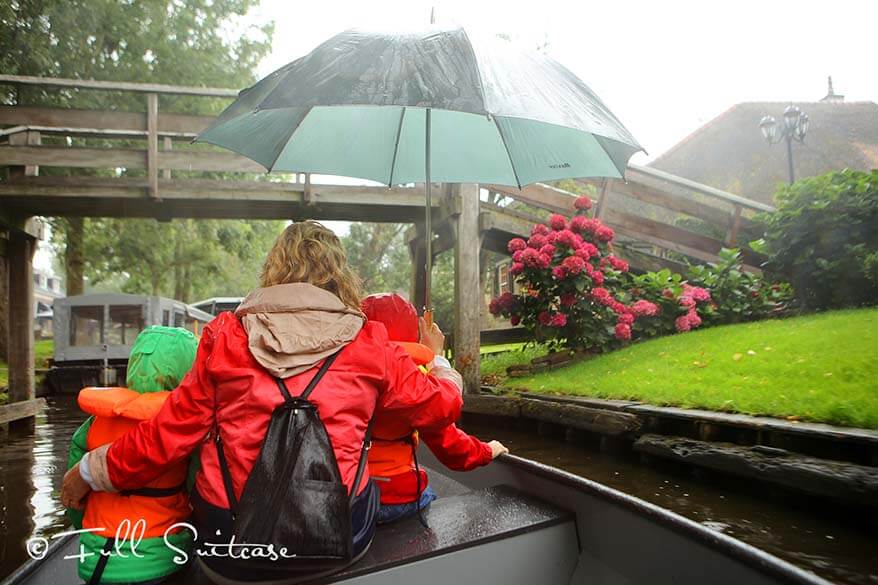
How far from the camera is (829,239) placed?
723 cm

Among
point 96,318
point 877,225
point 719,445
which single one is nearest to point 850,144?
point 877,225

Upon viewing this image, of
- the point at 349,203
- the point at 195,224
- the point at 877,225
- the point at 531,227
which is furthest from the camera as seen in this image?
the point at 195,224

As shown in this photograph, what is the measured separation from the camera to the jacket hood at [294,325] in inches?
61.5

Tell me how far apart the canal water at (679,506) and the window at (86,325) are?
948cm

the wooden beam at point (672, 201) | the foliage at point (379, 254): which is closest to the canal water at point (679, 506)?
the wooden beam at point (672, 201)

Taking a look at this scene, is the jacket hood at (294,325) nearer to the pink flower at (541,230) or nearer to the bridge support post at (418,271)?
the pink flower at (541,230)

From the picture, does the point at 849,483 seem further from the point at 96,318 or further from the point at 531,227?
the point at 96,318

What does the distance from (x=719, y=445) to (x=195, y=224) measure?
1770 cm

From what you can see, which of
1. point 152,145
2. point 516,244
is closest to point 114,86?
point 152,145

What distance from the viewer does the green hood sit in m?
1.79

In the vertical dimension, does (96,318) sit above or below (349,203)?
below

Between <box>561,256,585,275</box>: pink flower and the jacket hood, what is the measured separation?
6.35m

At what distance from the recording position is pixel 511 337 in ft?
31.9

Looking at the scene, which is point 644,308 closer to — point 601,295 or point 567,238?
point 601,295
